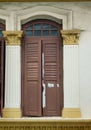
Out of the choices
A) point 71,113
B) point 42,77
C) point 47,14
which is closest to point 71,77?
point 42,77

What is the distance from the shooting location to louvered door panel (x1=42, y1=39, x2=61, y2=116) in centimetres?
751

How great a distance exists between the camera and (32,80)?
7.55m

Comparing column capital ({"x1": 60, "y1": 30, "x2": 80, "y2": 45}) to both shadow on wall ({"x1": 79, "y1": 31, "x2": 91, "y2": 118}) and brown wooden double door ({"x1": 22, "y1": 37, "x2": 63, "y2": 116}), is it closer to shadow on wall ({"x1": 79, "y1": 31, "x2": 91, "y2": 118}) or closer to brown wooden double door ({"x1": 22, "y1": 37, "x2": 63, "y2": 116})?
shadow on wall ({"x1": 79, "y1": 31, "x2": 91, "y2": 118})

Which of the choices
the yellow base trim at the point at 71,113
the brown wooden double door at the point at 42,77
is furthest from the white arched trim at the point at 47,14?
the yellow base trim at the point at 71,113

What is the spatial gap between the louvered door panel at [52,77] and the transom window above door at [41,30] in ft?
0.77

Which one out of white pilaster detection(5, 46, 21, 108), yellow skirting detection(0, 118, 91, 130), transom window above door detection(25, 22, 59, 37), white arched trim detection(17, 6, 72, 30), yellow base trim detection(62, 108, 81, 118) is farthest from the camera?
transom window above door detection(25, 22, 59, 37)

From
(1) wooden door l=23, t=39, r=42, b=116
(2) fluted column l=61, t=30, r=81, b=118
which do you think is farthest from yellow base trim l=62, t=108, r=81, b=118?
(1) wooden door l=23, t=39, r=42, b=116

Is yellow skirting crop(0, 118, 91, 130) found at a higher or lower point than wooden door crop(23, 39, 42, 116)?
lower

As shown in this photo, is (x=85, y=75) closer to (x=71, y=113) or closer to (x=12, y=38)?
(x=71, y=113)

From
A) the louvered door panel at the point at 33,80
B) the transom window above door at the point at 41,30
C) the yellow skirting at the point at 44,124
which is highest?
the transom window above door at the point at 41,30

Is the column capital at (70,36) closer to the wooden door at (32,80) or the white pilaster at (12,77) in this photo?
the wooden door at (32,80)

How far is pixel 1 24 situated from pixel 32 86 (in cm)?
164

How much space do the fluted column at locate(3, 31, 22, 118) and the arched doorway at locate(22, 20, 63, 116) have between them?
18cm

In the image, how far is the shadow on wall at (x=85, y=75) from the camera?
734 centimetres
